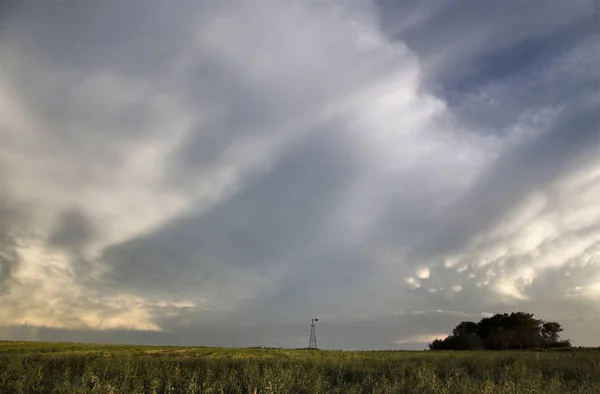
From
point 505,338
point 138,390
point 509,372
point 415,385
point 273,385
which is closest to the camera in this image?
point 138,390

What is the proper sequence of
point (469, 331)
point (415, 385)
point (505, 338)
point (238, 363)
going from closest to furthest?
1. point (415, 385)
2. point (238, 363)
3. point (505, 338)
4. point (469, 331)

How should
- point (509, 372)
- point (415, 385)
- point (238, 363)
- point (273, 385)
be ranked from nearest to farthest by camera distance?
point (273, 385)
point (415, 385)
point (509, 372)
point (238, 363)

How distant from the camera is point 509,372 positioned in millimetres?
23172

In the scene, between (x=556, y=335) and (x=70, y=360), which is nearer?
(x=70, y=360)

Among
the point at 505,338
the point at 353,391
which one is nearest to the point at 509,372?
the point at 353,391

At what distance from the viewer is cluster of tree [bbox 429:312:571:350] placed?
89.3 metres

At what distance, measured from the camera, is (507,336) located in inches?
3533

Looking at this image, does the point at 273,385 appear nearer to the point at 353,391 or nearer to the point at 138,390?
the point at 353,391

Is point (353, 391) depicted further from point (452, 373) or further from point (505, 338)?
point (505, 338)

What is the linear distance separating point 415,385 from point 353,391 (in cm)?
369

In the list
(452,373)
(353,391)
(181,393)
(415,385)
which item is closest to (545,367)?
(452,373)

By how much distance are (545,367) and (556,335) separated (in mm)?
80404

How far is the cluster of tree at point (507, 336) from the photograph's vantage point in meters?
89.3

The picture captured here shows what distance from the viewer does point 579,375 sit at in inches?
936
